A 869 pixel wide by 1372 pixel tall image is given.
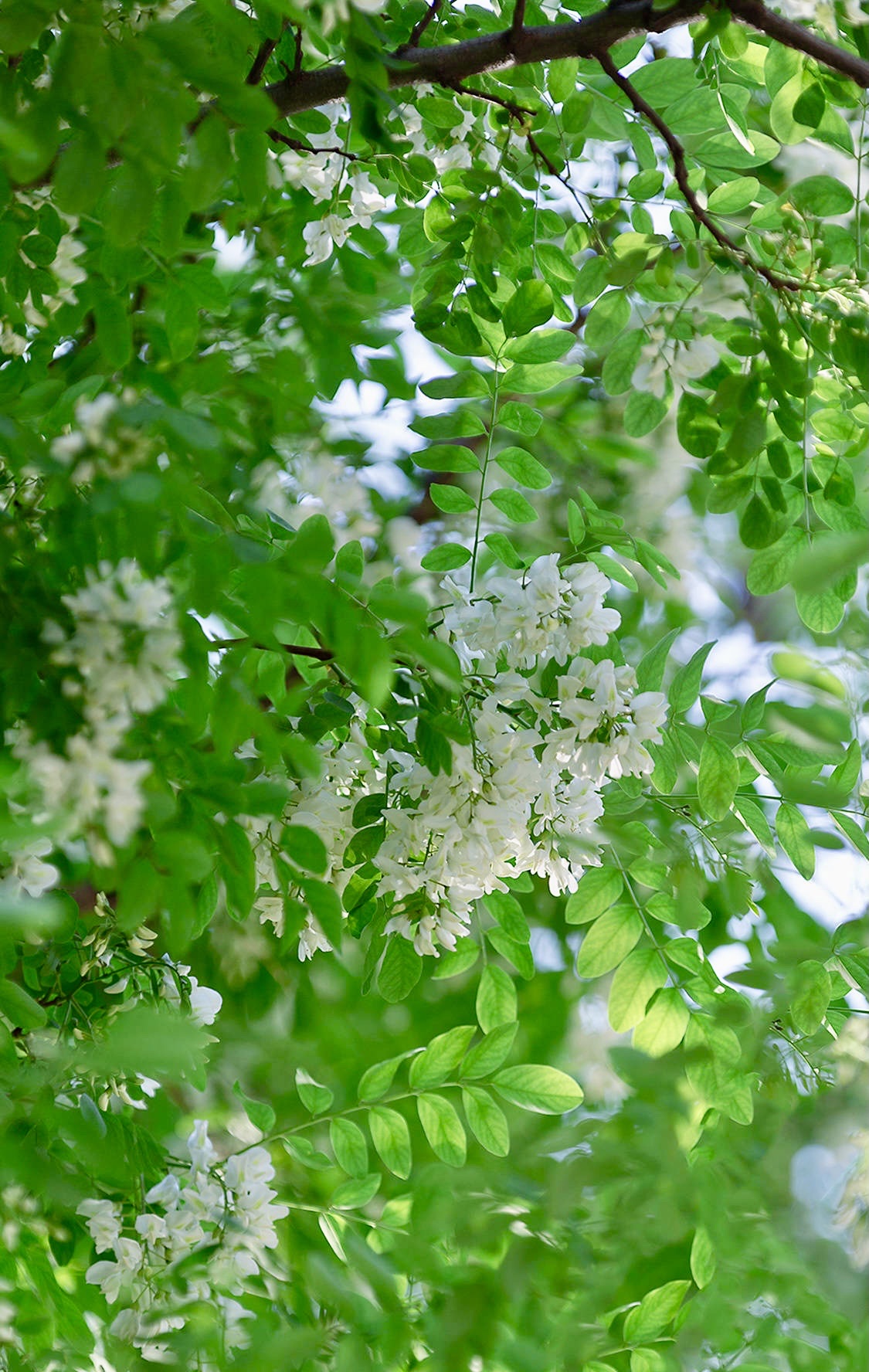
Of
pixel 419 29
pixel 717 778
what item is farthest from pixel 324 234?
pixel 717 778

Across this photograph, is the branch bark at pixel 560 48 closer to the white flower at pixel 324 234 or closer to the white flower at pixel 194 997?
the white flower at pixel 324 234

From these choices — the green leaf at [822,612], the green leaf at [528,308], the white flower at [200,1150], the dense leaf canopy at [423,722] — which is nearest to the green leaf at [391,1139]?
the dense leaf canopy at [423,722]

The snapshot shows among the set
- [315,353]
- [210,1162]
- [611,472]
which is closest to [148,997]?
[210,1162]

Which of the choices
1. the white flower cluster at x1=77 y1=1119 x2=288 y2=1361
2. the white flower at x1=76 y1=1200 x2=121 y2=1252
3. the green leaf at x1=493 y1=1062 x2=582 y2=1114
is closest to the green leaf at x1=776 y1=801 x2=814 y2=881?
the green leaf at x1=493 y1=1062 x2=582 y2=1114

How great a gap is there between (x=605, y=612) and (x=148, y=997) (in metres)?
0.43

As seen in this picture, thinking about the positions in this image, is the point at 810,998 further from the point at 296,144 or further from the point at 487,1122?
the point at 296,144

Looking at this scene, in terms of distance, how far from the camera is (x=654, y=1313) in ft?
2.24

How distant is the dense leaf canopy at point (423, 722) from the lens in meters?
0.50

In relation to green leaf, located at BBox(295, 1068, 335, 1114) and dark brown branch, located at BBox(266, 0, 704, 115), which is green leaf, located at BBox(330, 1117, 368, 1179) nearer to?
green leaf, located at BBox(295, 1068, 335, 1114)

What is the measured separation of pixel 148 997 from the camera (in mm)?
818

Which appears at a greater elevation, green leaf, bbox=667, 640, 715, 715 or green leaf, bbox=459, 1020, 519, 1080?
green leaf, bbox=667, 640, 715, 715

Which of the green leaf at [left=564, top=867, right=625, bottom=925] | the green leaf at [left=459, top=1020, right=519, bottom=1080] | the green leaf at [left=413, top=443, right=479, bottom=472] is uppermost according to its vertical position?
the green leaf at [left=413, top=443, right=479, bottom=472]

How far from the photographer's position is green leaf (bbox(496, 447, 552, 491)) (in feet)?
2.92

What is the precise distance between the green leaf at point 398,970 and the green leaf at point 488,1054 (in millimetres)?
75
